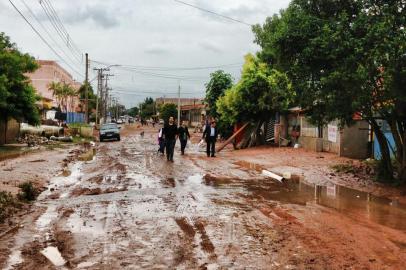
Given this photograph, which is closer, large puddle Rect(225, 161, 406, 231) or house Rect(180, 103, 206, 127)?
large puddle Rect(225, 161, 406, 231)

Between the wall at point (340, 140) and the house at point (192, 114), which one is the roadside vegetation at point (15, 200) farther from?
the house at point (192, 114)

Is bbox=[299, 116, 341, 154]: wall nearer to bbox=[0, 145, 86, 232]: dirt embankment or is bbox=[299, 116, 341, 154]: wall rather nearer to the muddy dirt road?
the muddy dirt road

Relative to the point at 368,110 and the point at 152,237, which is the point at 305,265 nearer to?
the point at 152,237

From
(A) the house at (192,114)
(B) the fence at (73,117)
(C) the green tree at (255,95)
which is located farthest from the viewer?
(A) the house at (192,114)

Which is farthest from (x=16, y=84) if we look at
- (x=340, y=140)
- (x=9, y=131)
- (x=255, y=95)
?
(x=340, y=140)

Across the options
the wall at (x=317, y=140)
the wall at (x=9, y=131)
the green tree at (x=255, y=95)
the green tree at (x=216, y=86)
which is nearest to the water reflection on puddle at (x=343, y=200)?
the wall at (x=317, y=140)

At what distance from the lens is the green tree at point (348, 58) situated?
1143 cm

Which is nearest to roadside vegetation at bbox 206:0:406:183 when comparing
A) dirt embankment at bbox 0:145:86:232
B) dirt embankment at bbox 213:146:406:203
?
dirt embankment at bbox 213:146:406:203

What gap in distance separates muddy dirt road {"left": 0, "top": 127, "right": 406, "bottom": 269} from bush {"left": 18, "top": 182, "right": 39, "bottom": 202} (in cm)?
37

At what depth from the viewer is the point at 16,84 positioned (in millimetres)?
26719

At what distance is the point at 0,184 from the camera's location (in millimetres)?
12602

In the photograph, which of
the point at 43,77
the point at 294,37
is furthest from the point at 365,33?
the point at 43,77

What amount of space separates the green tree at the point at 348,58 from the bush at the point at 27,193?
730 centimetres

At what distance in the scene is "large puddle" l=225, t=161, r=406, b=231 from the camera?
981 centimetres
